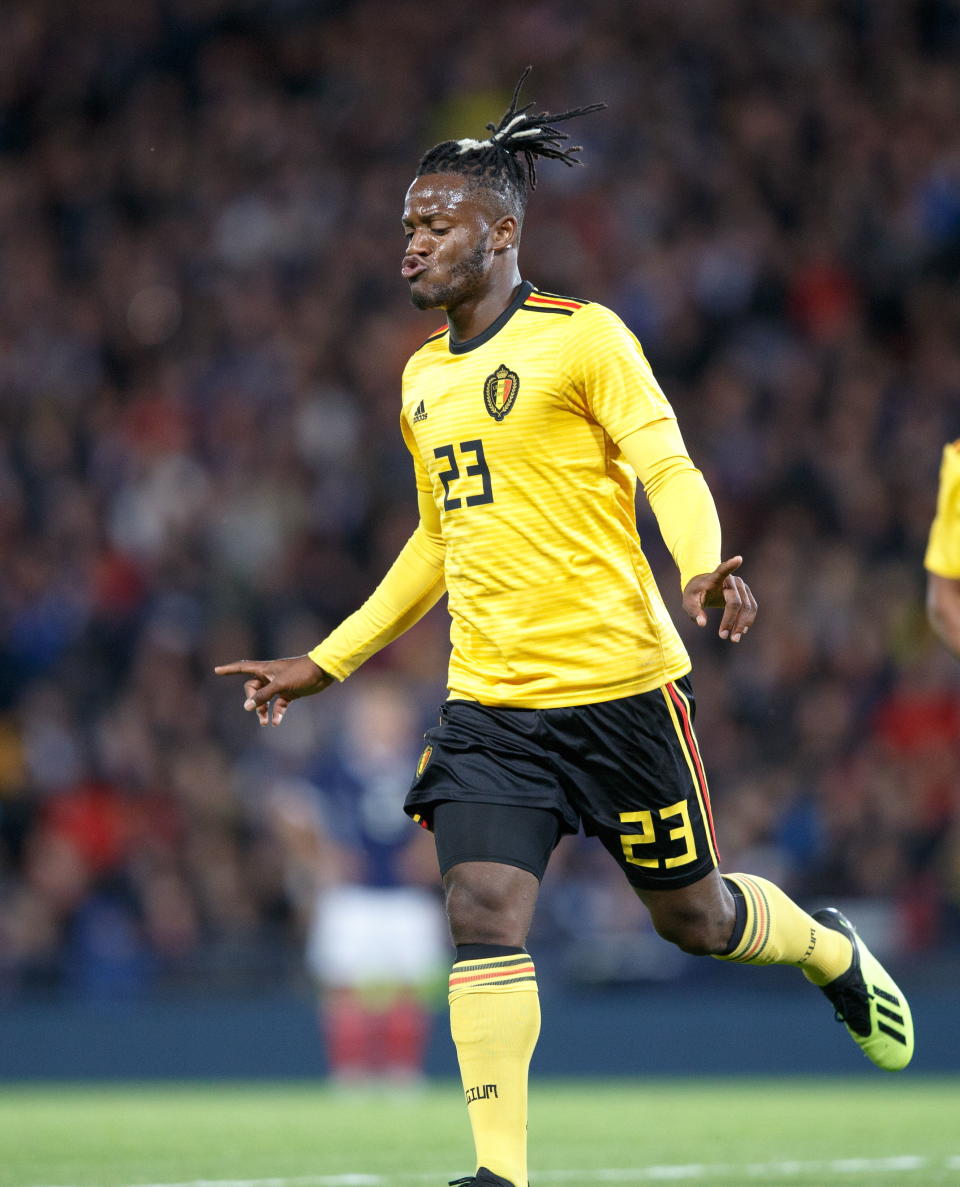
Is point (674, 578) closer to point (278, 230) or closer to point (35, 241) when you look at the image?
point (278, 230)

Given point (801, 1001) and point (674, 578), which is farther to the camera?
point (674, 578)

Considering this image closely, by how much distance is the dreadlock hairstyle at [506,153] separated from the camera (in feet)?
15.2

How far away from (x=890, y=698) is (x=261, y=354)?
5.39m

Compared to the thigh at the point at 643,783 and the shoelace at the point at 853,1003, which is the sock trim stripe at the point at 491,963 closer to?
the thigh at the point at 643,783

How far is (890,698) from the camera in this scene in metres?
10.7

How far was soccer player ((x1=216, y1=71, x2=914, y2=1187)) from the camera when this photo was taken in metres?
4.29

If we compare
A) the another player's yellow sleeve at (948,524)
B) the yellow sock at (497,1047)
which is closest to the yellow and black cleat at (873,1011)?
the another player's yellow sleeve at (948,524)

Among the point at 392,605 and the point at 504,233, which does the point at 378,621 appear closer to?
the point at 392,605

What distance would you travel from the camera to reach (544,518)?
4.49m

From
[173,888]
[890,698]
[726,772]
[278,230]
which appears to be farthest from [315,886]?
[278,230]

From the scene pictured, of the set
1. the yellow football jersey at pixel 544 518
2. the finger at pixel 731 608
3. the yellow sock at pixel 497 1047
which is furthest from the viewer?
the yellow football jersey at pixel 544 518

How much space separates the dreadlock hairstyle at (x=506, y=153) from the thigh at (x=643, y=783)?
125cm

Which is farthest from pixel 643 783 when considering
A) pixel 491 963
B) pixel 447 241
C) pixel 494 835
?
pixel 447 241

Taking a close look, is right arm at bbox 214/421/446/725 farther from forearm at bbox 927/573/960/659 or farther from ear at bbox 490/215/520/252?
forearm at bbox 927/573/960/659
